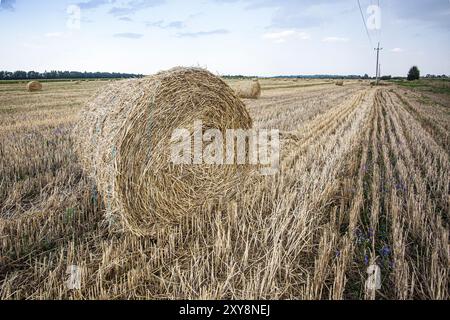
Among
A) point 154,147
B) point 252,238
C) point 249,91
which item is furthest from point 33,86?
point 252,238

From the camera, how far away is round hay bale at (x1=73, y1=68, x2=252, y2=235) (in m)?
3.29

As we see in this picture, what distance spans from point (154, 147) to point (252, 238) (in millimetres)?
1399

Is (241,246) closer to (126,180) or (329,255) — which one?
(329,255)

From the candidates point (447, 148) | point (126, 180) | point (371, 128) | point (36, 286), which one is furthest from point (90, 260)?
point (371, 128)

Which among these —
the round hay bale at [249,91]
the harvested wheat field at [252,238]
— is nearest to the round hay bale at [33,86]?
the round hay bale at [249,91]

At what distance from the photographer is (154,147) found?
3.52m

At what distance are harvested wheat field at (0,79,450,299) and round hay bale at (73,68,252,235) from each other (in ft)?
0.64

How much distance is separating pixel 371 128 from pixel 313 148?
3.68m

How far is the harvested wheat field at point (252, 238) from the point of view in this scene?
2.55 meters

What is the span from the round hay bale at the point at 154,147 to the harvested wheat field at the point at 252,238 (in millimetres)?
195

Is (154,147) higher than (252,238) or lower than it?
higher

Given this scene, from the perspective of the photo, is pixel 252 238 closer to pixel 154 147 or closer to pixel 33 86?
pixel 154 147

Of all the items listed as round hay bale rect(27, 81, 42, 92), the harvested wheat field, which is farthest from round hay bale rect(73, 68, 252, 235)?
round hay bale rect(27, 81, 42, 92)

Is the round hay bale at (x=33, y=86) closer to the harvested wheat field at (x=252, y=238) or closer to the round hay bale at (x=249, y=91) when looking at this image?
the round hay bale at (x=249, y=91)
